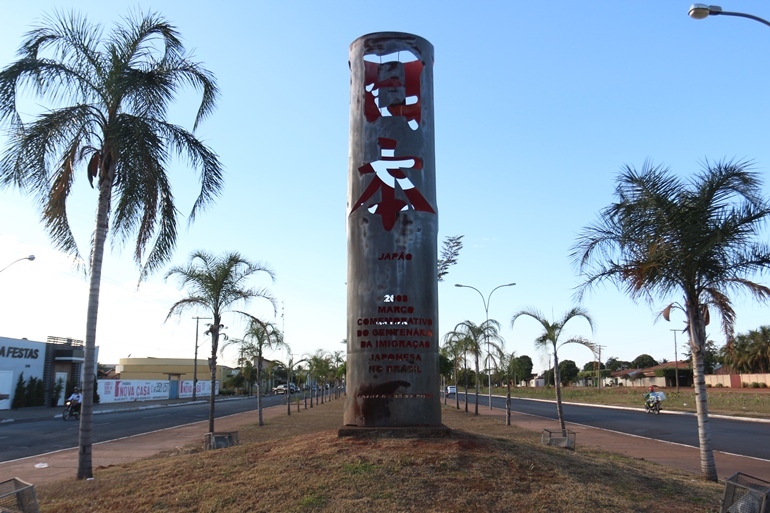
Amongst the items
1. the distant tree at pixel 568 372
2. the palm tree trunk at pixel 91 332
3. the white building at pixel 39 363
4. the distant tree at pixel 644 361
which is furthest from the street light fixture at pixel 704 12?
the distant tree at pixel 644 361

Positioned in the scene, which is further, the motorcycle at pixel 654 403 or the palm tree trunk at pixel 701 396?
the motorcycle at pixel 654 403

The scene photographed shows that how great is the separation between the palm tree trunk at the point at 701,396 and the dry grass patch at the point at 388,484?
994mm

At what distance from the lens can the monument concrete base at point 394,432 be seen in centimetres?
1137

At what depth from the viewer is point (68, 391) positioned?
51.5 meters

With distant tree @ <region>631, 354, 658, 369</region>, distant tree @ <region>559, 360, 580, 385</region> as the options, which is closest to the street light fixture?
distant tree @ <region>559, 360, 580, 385</region>

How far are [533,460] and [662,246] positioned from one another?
17.3ft

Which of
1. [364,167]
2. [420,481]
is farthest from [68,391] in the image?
[420,481]

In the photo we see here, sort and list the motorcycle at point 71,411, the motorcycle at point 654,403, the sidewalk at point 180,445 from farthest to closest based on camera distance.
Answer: the motorcycle at point 654,403 → the motorcycle at point 71,411 → the sidewalk at point 180,445

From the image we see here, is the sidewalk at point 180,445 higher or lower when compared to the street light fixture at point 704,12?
lower

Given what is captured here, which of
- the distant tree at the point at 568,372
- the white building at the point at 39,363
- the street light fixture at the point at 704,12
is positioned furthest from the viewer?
the distant tree at the point at 568,372

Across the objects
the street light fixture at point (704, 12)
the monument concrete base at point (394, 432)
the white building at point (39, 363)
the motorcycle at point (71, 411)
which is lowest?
the motorcycle at point (71, 411)

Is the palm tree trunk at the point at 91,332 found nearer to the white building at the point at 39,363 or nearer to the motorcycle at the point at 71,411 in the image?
the motorcycle at the point at 71,411

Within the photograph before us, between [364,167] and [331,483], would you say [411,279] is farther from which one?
[331,483]

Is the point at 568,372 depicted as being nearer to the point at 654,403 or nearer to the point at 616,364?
the point at 616,364
